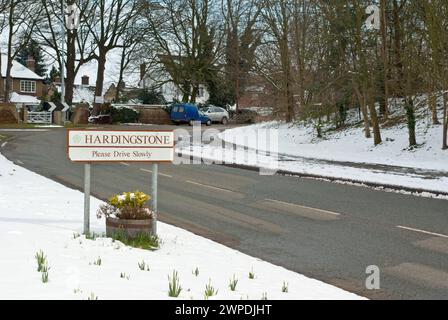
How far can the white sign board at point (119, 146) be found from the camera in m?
8.33

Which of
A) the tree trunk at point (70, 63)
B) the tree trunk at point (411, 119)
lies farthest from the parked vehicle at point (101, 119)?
the tree trunk at point (411, 119)

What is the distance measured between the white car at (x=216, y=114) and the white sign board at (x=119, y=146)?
45.6 meters

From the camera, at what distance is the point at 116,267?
20.9ft

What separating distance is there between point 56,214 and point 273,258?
4.19 meters

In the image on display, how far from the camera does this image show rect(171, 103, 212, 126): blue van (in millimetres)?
52719

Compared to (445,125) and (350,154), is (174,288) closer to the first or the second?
(445,125)

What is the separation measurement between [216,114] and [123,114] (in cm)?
898

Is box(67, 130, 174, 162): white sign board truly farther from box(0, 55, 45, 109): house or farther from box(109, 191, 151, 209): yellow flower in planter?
box(0, 55, 45, 109): house

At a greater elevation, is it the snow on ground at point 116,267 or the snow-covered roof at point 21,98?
the snow-covered roof at point 21,98

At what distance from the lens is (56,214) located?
10062 mm

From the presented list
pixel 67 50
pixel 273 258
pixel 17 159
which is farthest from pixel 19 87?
pixel 273 258

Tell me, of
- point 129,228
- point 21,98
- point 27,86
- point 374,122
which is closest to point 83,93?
point 27,86

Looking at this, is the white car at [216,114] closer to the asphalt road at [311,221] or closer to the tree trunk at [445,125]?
the tree trunk at [445,125]
